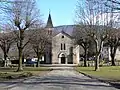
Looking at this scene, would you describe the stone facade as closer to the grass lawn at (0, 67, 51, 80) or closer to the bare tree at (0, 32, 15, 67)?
the bare tree at (0, 32, 15, 67)

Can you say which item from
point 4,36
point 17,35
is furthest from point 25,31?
point 4,36

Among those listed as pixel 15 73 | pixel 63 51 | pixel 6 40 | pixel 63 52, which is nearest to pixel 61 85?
pixel 15 73

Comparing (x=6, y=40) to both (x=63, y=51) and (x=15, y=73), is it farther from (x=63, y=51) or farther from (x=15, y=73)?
(x=63, y=51)

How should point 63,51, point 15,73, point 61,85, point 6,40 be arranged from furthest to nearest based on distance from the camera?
point 63,51, point 6,40, point 15,73, point 61,85

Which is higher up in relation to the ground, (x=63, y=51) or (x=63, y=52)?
(x=63, y=51)

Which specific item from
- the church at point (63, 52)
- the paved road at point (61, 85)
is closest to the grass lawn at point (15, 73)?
the paved road at point (61, 85)

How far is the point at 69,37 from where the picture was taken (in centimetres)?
11900

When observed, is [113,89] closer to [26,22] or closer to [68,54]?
[26,22]

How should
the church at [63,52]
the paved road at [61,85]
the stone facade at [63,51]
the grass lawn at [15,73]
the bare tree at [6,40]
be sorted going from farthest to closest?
1. the stone facade at [63,51]
2. the church at [63,52]
3. the bare tree at [6,40]
4. the grass lawn at [15,73]
5. the paved road at [61,85]

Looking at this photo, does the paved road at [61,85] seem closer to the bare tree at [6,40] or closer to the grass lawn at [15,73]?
the grass lawn at [15,73]

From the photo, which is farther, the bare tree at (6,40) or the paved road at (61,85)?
the bare tree at (6,40)

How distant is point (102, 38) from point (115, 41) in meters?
30.2

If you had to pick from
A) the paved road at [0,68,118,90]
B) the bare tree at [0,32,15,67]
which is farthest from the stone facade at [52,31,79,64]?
the paved road at [0,68,118,90]

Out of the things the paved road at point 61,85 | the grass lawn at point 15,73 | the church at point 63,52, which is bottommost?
the paved road at point 61,85
